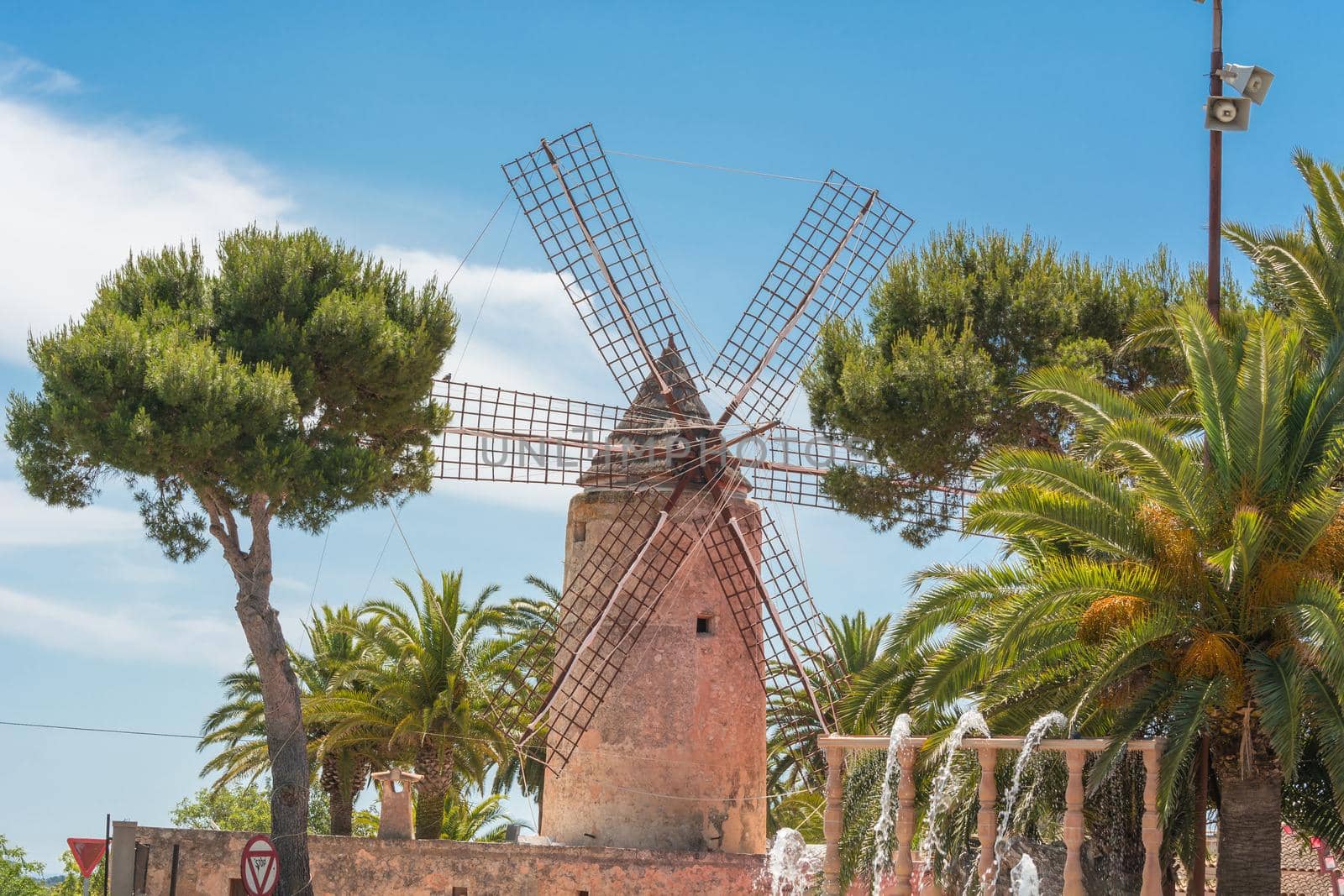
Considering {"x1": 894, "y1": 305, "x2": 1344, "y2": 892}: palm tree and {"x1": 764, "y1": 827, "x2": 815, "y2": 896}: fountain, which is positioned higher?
{"x1": 894, "y1": 305, "x2": 1344, "y2": 892}: palm tree

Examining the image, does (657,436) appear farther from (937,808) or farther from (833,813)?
(833,813)

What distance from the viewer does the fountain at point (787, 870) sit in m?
17.7

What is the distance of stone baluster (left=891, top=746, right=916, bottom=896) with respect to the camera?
12.8 metres

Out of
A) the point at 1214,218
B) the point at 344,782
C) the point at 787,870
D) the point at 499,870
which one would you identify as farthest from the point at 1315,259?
the point at 344,782

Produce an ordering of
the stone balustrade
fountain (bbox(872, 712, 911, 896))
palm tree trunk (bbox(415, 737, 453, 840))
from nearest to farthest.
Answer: the stone balustrade → fountain (bbox(872, 712, 911, 896)) → palm tree trunk (bbox(415, 737, 453, 840))

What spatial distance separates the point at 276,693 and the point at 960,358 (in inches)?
333

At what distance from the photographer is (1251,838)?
1186cm

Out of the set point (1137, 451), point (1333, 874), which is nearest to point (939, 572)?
point (1137, 451)

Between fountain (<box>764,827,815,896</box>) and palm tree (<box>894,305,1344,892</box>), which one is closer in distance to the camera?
palm tree (<box>894,305,1344,892</box>)

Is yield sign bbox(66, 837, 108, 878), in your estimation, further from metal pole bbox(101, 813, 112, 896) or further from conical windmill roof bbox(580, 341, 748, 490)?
conical windmill roof bbox(580, 341, 748, 490)

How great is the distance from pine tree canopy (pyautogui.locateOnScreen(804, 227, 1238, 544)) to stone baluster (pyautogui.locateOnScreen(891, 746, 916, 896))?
18.6 feet

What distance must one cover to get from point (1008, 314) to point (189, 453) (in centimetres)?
938

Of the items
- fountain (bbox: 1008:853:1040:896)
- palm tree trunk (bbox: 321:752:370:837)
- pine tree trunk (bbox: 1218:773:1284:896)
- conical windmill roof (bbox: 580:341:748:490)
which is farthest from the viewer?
palm tree trunk (bbox: 321:752:370:837)

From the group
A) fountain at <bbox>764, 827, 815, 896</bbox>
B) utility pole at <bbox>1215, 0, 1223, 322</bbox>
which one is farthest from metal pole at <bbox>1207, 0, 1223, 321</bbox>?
fountain at <bbox>764, 827, 815, 896</bbox>
